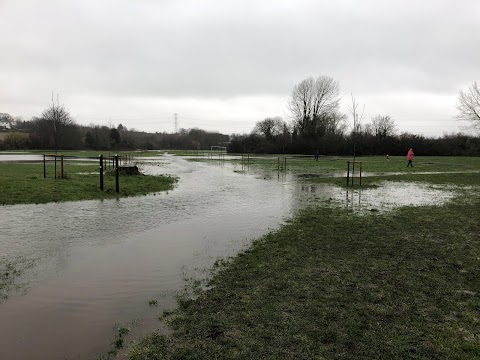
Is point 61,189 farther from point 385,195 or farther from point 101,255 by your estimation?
point 385,195

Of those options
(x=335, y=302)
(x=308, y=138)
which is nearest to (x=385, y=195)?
(x=335, y=302)

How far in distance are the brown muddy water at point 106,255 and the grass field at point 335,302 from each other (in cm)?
62

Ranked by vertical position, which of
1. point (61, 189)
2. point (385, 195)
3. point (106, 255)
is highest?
point (61, 189)

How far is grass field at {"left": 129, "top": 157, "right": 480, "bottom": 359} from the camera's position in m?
3.60

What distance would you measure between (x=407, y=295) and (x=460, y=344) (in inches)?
48.9

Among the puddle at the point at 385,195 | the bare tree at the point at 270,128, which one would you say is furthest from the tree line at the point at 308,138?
the puddle at the point at 385,195

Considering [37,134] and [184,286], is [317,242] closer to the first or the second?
[184,286]

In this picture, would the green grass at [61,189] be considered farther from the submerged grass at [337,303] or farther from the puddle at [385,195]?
the submerged grass at [337,303]

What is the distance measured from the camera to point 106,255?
22.5ft

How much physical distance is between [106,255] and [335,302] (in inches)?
177

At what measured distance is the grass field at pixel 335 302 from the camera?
11.8ft

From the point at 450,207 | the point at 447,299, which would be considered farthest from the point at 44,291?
the point at 450,207

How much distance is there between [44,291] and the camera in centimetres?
514

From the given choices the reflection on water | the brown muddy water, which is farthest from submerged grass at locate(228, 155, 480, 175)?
the reflection on water
